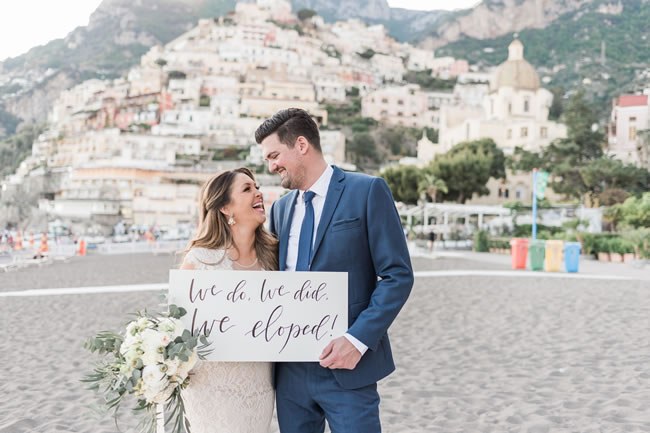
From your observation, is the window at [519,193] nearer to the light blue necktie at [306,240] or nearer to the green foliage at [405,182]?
the green foliage at [405,182]

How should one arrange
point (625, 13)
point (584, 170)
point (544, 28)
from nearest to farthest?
point (584, 170) < point (625, 13) < point (544, 28)

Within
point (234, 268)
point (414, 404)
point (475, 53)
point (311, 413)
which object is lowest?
point (414, 404)

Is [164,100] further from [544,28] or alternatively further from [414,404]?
[414,404]

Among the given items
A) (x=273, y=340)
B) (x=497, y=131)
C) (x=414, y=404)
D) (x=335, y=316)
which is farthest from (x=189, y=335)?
(x=497, y=131)

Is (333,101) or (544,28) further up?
(544,28)

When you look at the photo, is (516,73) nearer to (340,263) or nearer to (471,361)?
(471,361)

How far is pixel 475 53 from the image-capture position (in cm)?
16175

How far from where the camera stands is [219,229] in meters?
2.81

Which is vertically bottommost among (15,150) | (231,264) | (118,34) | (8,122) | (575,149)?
(231,264)

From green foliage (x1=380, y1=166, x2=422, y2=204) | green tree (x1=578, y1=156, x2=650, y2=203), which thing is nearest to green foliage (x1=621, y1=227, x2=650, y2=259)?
green tree (x1=578, y1=156, x2=650, y2=203)

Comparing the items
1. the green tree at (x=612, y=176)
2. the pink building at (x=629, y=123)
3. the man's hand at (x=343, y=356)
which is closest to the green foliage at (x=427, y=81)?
Result: the pink building at (x=629, y=123)

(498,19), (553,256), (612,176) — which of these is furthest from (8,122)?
(553,256)

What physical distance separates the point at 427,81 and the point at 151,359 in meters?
134

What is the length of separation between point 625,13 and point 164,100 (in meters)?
97.1
